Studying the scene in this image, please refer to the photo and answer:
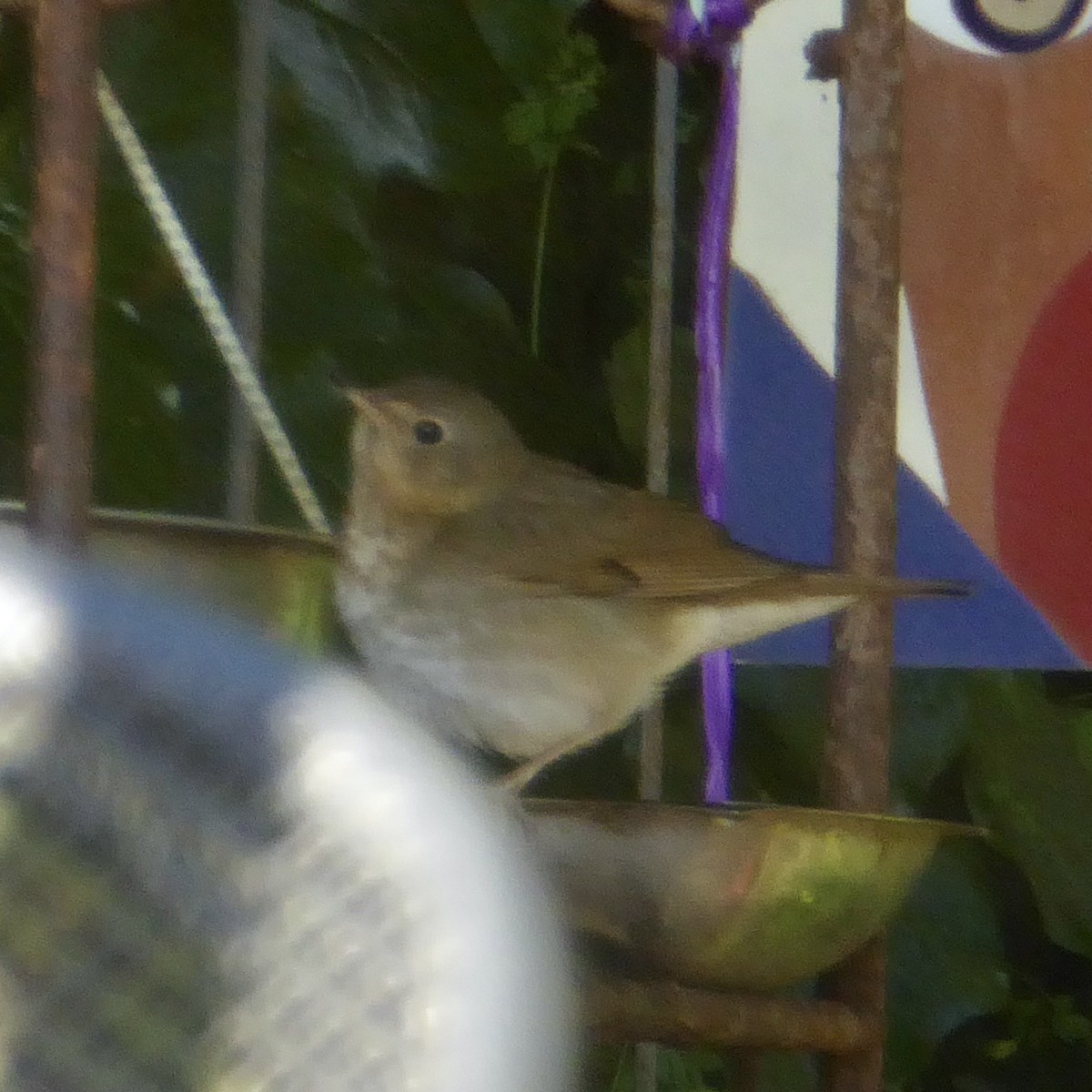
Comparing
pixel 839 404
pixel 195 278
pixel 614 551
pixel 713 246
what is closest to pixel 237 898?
pixel 195 278

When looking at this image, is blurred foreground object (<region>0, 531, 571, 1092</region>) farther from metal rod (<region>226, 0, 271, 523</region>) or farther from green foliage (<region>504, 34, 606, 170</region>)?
green foliage (<region>504, 34, 606, 170</region>)

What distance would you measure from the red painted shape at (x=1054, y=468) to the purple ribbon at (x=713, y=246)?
0.83ft

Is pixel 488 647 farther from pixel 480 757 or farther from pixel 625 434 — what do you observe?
pixel 625 434

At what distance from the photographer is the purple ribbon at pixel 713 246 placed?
1043 millimetres

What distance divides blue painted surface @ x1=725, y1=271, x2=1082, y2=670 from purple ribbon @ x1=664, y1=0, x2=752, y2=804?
9cm

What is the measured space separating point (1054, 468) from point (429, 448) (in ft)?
1.45

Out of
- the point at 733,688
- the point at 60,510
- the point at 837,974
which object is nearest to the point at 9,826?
the point at 60,510

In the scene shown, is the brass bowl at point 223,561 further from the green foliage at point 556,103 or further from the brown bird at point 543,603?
the green foliage at point 556,103

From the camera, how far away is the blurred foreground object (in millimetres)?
478

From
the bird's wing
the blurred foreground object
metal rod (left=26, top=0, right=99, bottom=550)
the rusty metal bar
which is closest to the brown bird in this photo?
the bird's wing

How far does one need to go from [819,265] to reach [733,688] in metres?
0.46

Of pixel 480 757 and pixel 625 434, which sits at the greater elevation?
pixel 625 434

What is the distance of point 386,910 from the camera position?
0.49 meters

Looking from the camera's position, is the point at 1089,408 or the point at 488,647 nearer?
the point at 488,647
